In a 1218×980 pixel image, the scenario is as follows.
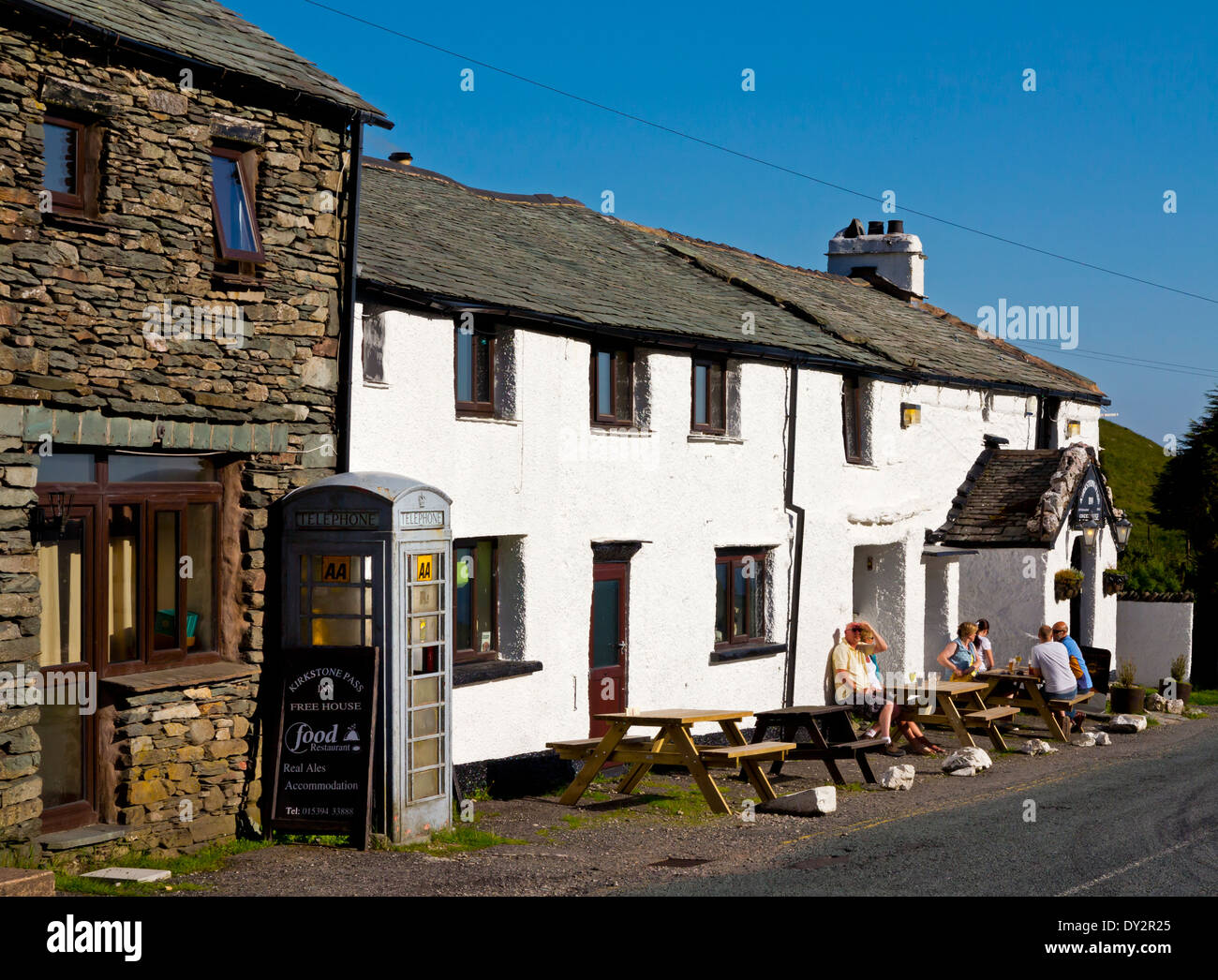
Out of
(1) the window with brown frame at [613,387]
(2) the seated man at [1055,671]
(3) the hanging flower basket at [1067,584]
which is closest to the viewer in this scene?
(1) the window with brown frame at [613,387]

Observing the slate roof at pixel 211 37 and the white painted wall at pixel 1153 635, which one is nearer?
the slate roof at pixel 211 37

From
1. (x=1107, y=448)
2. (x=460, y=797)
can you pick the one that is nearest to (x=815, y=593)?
(x=460, y=797)

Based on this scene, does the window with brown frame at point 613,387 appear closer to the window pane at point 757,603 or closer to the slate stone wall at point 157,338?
the window pane at point 757,603

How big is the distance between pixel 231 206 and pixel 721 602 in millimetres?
8784

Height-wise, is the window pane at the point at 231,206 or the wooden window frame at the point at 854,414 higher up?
the window pane at the point at 231,206

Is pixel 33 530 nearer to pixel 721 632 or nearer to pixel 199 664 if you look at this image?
pixel 199 664

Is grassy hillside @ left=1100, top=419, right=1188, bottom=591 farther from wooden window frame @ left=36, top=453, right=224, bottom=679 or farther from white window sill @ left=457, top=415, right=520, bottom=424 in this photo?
wooden window frame @ left=36, top=453, right=224, bottom=679

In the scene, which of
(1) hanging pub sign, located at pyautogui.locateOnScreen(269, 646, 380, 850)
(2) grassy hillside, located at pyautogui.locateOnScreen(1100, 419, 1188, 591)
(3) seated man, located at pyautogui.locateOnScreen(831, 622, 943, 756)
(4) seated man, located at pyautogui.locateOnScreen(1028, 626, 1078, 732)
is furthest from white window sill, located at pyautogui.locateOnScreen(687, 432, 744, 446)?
(2) grassy hillside, located at pyautogui.locateOnScreen(1100, 419, 1188, 591)

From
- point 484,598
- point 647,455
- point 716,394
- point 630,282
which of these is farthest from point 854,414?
point 484,598

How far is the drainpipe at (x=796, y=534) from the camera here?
737 inches

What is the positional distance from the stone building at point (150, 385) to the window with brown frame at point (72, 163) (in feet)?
0.06

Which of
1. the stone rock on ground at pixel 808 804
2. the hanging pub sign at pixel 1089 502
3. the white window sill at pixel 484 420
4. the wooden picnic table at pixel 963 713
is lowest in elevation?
the stone rock on ground at pixel 808 804

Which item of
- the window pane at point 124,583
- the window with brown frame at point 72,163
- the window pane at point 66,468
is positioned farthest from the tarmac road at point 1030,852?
the window with brown frame at point 72,163

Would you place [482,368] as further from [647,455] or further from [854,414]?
[854,414]
